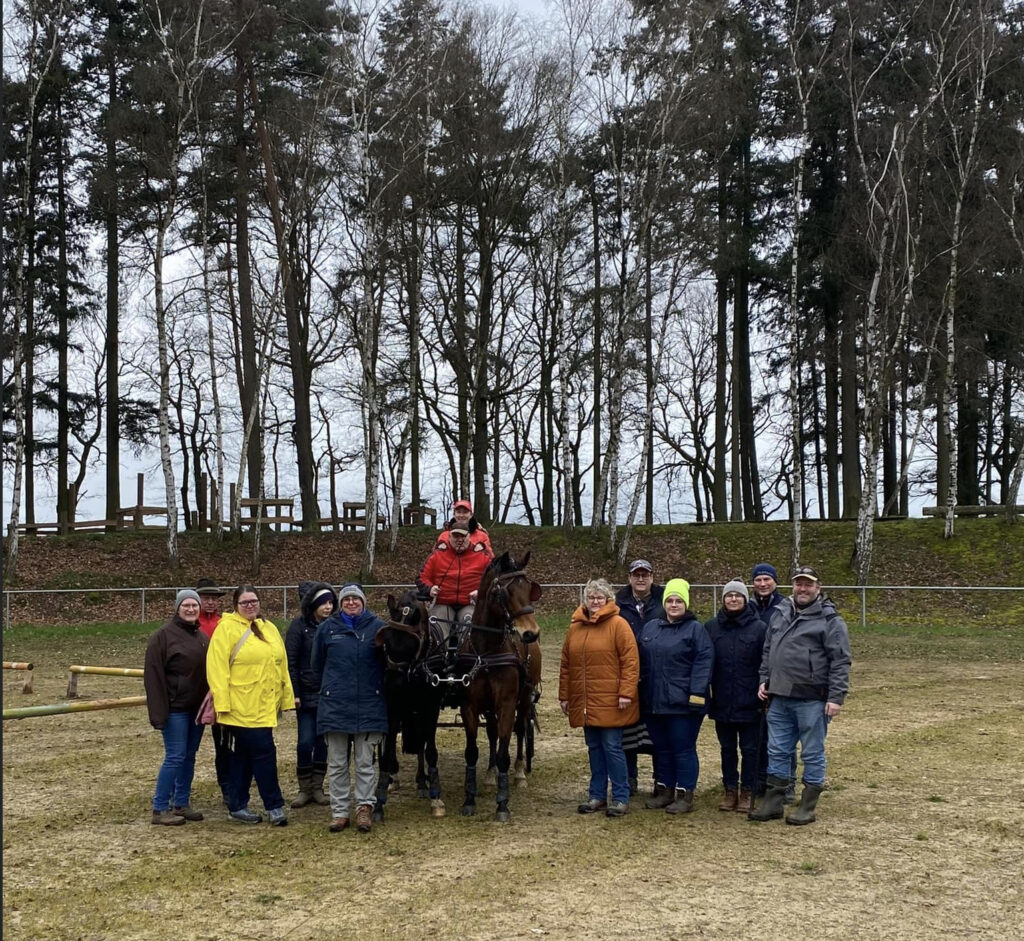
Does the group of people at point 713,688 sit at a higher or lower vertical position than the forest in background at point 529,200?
lower

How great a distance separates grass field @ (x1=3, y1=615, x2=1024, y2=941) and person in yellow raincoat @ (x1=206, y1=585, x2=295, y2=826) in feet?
1.09

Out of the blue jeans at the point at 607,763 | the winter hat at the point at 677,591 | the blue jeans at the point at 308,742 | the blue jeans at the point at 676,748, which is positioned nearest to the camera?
the blue jeans at the point at 607,763

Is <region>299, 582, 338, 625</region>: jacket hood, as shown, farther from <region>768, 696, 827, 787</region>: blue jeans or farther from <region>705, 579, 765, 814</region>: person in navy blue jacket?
<region>768, 696, 827, 787</region>: blue jeans

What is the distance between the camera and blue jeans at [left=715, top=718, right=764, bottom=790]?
8352mm

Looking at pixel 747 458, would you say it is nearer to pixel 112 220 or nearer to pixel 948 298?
pixel 948 298

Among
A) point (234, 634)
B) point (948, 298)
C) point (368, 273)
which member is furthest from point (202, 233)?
point (234, 634)

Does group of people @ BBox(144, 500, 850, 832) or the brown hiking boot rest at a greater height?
group of people @ BBox(144, 500, 850, 832)

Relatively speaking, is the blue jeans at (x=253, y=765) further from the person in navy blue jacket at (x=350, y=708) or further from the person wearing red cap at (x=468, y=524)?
the person wearing red cap at (x=468, y=524)

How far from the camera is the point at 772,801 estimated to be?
806 centimetres

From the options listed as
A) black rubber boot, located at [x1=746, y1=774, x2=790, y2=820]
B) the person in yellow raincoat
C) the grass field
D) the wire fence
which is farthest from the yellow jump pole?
the wire fence

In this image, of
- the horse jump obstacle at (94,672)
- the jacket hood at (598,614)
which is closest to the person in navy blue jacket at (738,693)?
the jacket hood at (598,614)

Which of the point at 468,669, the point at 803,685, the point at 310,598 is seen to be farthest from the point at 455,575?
the point at 803,685

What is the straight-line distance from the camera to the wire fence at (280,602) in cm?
2209

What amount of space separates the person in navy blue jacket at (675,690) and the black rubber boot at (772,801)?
1.72 ft
